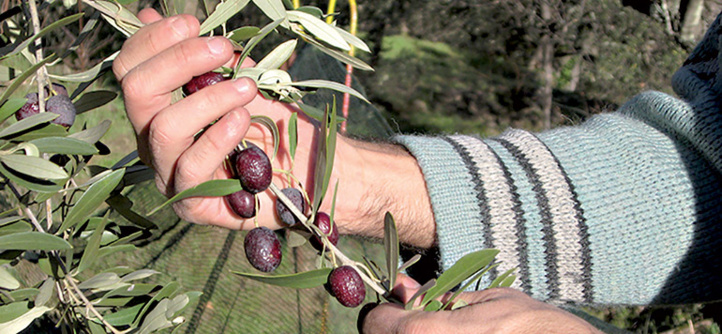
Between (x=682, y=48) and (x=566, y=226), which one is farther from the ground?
(x=566, y=226)

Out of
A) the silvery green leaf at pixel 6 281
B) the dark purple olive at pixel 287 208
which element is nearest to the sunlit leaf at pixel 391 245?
the dark purple olive at pixel 287 208

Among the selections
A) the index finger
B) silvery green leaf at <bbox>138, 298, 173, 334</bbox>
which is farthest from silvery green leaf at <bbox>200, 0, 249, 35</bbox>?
silvery green leaf at <bbox>138, 298, 173, 334</bbox>

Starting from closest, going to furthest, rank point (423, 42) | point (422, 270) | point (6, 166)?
point (6, 166) < point (422, 270) < point (423, 42)

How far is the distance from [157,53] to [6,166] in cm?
23

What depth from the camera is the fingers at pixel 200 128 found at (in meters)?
Answer: 0.83

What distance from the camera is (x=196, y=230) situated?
2.52 meters

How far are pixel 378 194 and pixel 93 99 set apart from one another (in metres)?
0.81

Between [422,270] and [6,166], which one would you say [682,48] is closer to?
[422,270]

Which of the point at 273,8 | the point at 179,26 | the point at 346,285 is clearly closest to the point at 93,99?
the point at 179,26

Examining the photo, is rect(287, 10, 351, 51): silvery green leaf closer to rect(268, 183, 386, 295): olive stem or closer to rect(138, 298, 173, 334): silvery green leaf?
rect(268, 183, 386, 295): olive stem

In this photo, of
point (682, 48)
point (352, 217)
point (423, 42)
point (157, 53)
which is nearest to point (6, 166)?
point (157, 53)

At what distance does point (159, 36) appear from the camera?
0.80m

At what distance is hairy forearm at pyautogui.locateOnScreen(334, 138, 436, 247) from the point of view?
1.51 meters

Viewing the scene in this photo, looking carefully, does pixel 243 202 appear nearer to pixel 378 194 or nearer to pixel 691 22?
pixel 378 194
